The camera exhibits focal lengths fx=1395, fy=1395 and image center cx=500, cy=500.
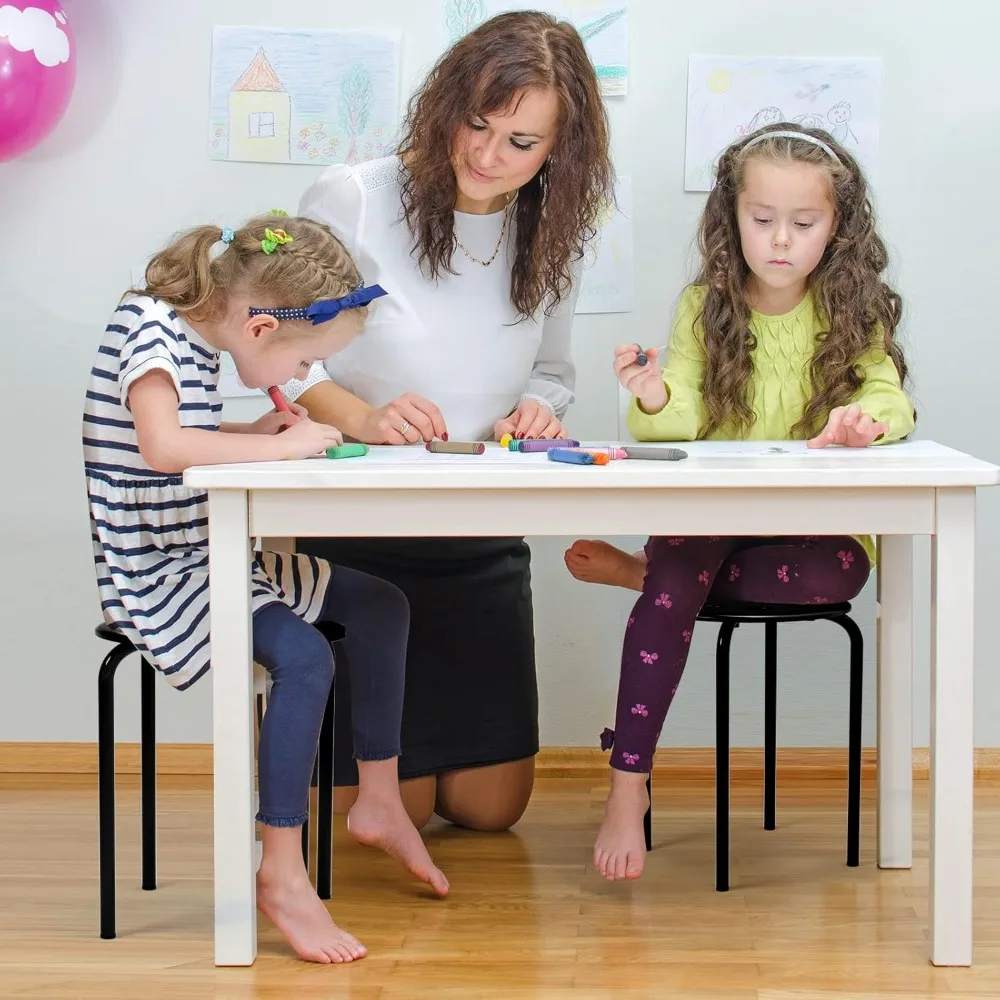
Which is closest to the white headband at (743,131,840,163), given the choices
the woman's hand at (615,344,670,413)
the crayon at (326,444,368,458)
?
the woman's hand at (615,344,670,413)

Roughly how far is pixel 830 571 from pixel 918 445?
215 mm

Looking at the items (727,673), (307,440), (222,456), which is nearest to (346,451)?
(307,440)

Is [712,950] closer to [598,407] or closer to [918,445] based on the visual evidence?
[918,445]

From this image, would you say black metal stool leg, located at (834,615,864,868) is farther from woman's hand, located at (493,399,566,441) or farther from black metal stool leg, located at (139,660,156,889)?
black metal stool leg, located at (139,660,156,889)

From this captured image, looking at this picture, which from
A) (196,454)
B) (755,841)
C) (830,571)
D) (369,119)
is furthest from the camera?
(369,119)

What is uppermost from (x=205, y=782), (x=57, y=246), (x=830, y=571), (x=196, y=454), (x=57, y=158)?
Answer: (x=57, y=158)

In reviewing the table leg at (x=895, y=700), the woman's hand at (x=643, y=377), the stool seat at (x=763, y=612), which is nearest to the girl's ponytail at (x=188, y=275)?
the woman's hand at (x=643, y=377)

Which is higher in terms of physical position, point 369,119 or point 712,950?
point 369,119

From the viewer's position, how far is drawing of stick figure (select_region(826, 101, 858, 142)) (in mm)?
2506

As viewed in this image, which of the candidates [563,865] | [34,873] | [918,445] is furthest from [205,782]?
[918,445]

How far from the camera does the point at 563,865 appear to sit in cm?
210

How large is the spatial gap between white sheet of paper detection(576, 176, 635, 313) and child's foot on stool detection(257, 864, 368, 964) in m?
1.27

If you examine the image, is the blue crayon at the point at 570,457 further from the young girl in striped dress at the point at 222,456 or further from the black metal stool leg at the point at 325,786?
the black metal stool leg at the point at 325,786

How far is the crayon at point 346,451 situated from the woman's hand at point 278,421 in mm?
144
